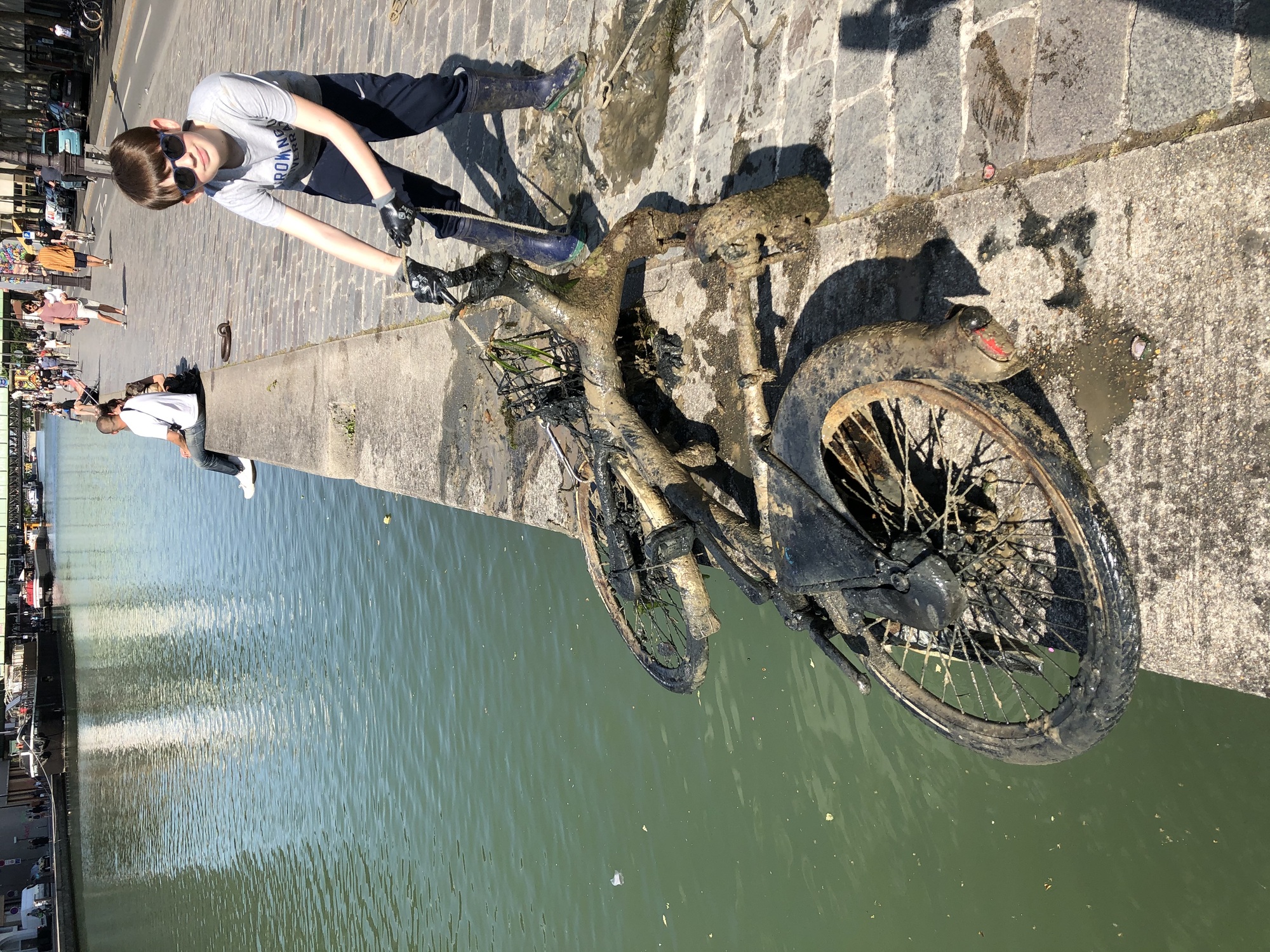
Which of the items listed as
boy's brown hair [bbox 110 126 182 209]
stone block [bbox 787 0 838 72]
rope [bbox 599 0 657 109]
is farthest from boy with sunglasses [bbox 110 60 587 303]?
stone block [bbox 787 0 838 72]

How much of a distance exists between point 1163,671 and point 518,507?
13.0 feet

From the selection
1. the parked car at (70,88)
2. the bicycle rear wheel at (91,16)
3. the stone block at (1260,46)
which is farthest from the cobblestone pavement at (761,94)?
the parked car at (70,88)

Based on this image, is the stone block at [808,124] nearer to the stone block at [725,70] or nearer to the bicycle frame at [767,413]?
the bicycle frame at [767,413]

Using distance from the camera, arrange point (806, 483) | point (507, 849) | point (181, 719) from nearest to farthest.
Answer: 1. point (806, 483)
2. point (507, 849)
3. point (181, 719)

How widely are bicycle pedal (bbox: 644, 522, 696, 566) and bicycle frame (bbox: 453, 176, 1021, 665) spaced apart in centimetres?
5

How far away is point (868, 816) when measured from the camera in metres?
4.64

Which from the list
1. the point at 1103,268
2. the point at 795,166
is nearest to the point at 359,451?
the point at 795,166

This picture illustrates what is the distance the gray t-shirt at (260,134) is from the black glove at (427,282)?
896mm

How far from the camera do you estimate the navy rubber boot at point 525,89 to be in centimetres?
502

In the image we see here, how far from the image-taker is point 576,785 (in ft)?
21.3

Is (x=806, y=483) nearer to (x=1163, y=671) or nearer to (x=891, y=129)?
(x=1163, y=671)

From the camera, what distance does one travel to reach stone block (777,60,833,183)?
3.70m

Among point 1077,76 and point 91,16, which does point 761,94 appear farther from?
point 91,16

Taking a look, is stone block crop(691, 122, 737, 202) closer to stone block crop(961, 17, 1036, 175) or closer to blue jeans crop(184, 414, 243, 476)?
stone block crop(961, 17, 1036, 175)
